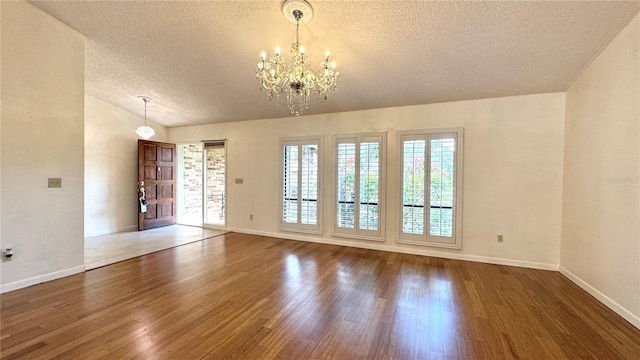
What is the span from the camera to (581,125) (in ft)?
10.5

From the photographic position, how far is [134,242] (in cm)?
490

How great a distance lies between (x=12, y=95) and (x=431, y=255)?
5.69 meters

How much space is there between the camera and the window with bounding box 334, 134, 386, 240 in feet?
15.1

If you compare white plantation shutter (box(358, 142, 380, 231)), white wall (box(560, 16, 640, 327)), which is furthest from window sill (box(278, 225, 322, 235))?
white wall (box(560, 16, 640, 327))

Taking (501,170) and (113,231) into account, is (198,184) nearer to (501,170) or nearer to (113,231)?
(113,231)

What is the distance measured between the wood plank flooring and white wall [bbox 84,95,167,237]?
8.67 feet

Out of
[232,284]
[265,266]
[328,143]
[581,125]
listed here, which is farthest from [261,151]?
[581,125]

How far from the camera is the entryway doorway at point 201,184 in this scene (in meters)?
6.43

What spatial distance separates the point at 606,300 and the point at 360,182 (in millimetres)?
3206

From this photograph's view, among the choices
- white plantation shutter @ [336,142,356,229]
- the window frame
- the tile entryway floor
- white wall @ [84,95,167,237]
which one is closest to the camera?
the tile entryway floor

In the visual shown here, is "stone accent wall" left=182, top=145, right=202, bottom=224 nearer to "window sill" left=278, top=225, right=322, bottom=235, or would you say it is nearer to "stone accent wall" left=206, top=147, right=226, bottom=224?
"stone accent wall" left=206, top=147, right=226, bottom=224

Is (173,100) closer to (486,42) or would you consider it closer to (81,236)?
(81,236)

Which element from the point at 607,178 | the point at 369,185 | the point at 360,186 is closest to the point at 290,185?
the point at 360,186

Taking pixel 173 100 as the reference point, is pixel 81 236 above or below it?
below
